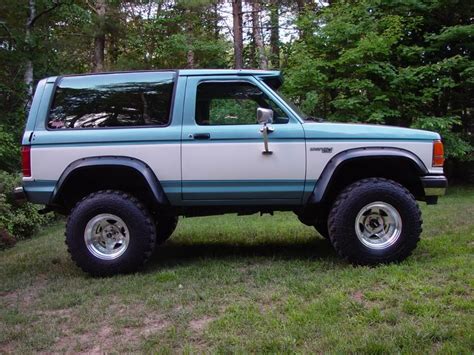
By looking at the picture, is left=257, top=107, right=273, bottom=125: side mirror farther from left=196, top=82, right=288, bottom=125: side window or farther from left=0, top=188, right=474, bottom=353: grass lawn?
left=0, top=188, right=474, bottom=353: grass lawn

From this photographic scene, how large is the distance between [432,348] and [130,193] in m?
3.56

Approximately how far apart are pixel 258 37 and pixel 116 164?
14112 millimetres

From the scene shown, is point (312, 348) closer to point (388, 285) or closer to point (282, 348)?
point (282, 348)

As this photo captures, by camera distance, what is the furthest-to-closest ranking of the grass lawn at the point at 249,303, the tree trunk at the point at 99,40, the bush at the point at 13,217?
the tree trunk at the point at 99,40
the bush at the point at 13,217
the grass lawn at the point at 249,303

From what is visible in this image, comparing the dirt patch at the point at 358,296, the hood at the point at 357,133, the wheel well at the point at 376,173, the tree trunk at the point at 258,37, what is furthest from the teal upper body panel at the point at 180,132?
the tree trunk at the point at 258,37

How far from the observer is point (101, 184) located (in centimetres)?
583

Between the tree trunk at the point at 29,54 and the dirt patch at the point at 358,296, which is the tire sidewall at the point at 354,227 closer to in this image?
the dirt patch at the point at 358,296

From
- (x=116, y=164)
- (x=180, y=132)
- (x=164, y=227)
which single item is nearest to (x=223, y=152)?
(x=180, y=132)

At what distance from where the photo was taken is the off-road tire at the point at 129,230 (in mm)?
5426

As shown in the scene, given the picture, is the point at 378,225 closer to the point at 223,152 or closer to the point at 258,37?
the point at 223,152

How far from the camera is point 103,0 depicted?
18.1 m

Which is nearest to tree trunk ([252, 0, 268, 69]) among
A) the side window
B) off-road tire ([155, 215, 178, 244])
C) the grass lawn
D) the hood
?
off-road tire ([155, 215, 178, 244])

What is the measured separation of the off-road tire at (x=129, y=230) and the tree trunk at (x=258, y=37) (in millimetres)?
12998

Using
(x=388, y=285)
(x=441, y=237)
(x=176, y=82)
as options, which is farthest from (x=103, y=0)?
(x=388, y=285)
